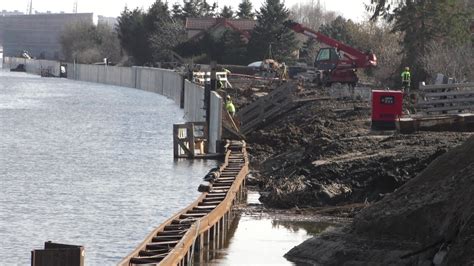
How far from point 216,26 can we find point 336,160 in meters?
91.7

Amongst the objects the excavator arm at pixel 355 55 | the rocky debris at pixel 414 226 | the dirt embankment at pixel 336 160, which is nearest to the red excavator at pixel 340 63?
the excavator arm at pixel 355 55

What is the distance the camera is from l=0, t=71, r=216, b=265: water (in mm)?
24406

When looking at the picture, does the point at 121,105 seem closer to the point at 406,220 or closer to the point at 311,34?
the point at 311,34

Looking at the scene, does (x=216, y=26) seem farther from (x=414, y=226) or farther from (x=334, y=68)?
(x=414, y=226)

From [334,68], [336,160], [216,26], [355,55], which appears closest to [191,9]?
[216,26]

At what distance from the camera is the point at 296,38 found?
11538cm

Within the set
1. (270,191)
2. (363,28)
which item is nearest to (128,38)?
(363,28)

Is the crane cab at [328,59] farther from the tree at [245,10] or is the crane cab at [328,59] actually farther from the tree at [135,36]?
the tree at [135,36]

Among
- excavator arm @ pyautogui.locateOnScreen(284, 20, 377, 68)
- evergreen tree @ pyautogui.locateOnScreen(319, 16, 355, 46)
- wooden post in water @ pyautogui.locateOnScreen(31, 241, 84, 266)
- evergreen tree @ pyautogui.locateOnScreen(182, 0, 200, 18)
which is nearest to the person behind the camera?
wooden post in water @ pyautogui.locateOnScreen(31, 241, 84, 266)

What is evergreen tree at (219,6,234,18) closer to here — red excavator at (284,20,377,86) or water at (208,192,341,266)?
red excavator at (284,20,377,86)

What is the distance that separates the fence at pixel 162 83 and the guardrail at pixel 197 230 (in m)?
14.9

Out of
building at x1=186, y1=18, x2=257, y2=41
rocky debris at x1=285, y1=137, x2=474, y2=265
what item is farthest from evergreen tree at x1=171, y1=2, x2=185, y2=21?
rocky debris at x1=285, y1=137, x2=474, y2=265

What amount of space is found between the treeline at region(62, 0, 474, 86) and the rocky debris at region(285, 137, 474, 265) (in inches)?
1535

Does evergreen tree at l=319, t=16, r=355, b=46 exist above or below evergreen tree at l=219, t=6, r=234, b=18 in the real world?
below
